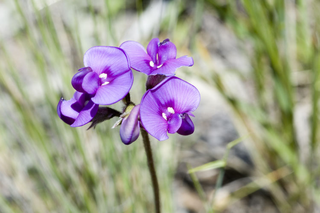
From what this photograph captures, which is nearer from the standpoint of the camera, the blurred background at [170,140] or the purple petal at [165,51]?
the purple petal at [165,51]

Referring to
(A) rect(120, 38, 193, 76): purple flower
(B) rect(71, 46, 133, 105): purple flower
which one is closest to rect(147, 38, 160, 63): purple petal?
(A) rect(120, 38, 193, 76): purple flower

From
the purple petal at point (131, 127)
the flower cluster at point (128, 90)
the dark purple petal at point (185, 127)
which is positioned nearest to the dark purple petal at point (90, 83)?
the flower cluster at point (128, 90)

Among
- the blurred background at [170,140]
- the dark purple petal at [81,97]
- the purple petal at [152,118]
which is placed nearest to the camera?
the purple petal at [152,118]

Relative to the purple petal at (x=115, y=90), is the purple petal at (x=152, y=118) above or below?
below

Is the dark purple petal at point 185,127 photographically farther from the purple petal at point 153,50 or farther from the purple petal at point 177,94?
the purple petal at point 153,50

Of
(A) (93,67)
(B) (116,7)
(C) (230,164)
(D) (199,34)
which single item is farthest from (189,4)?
(A) (93,67)

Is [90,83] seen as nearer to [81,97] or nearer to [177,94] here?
[81,97]

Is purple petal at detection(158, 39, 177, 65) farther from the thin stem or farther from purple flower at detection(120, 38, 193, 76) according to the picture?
the thin stem
